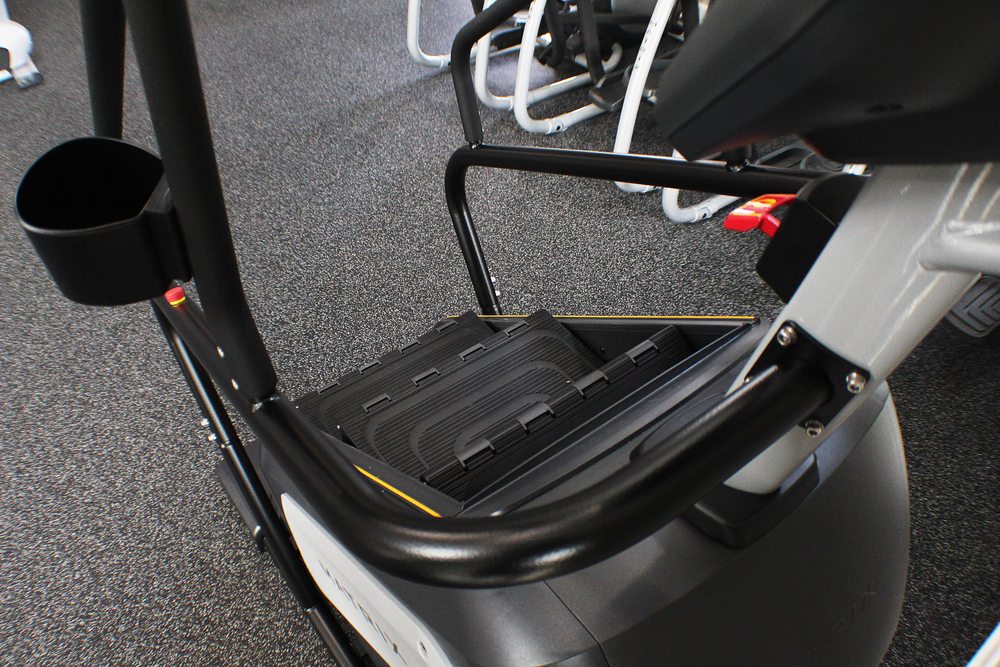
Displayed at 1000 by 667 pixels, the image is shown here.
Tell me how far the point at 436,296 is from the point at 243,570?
0.91m

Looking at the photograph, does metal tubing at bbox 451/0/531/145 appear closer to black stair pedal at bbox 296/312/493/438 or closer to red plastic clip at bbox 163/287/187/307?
black stair pedal at bbox 296/312/493/438

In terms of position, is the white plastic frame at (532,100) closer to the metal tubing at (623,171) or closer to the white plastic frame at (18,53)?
the metal tubing at (623,171)

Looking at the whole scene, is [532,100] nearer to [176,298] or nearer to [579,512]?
[176,298]

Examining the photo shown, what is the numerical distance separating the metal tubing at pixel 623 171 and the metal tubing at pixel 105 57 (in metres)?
0.57

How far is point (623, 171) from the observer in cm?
96

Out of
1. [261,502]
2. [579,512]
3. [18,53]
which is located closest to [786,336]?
[579,512]

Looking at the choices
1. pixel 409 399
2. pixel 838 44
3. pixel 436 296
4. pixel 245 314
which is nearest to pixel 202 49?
Result: pixel 436 296

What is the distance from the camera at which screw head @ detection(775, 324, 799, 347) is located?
1.62ft

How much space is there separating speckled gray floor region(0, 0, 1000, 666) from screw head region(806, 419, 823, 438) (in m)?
0.87

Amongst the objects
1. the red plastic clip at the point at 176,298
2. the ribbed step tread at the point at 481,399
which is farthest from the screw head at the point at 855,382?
the red plastic clip at the point at 176,298

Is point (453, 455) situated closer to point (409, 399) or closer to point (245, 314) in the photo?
point (409, 399)

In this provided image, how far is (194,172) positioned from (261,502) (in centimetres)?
70

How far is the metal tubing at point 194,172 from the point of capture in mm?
392

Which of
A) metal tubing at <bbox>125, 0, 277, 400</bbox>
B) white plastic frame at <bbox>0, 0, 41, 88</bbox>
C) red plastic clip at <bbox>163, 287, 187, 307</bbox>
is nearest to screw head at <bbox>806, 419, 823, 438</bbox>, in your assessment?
metal tubing at <bbox>125, 0, 277, 400</bbox>
